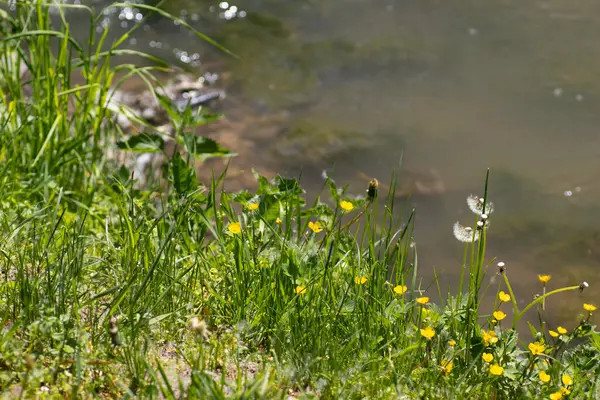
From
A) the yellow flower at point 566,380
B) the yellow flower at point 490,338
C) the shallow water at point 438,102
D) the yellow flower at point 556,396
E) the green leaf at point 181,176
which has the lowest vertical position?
the shallow water at point 438,102

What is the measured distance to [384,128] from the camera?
5.25 m

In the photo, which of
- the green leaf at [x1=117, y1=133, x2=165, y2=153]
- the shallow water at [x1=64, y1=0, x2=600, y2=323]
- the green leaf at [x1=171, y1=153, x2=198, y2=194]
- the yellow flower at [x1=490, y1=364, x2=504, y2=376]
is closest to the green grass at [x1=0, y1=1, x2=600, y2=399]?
the yellow flower at [x1=490, y1=364, x2=504, y2=376]

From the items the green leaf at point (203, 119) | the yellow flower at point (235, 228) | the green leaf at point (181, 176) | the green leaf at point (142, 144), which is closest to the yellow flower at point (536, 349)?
the yellow flower at point (235, 228)

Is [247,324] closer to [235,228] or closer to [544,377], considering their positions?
[235,228]

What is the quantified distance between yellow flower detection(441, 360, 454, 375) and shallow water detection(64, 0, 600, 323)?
5.92 feet

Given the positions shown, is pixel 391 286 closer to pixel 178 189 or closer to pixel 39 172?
pixel 178 189

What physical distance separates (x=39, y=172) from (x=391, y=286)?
160 centimetres

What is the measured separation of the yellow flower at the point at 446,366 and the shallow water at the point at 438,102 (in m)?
1.80

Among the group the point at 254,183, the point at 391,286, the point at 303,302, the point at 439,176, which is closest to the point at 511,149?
the point at 439,176

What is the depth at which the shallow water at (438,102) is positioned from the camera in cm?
446

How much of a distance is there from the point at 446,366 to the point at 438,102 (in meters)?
3.56

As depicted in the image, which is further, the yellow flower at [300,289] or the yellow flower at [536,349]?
the yellow flower at [300,289]

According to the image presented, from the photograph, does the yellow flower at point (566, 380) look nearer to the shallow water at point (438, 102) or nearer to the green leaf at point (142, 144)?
the shallow water at point (438, 102)

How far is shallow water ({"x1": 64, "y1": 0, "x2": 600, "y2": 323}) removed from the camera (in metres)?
4.46
